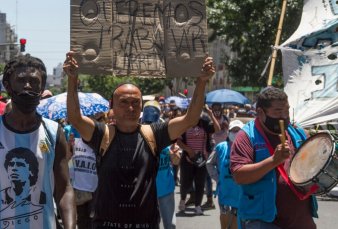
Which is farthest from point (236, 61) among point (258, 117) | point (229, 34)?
point (258, 117)

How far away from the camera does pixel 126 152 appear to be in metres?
4.66

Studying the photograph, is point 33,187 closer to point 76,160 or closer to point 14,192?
point 14,192

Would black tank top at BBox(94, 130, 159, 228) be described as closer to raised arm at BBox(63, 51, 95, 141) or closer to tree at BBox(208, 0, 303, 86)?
raised arm at BBox(63, 51, 95, 141)

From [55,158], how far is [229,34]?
23.8 meters

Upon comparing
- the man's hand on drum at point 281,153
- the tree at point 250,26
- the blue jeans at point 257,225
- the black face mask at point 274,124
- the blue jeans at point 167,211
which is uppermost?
the tree at point 250,26

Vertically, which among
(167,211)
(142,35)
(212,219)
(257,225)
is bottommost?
(212,219)

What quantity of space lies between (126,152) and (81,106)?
4180 millimetres

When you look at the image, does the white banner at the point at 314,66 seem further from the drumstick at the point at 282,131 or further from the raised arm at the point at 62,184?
the raised arm at the point at 62,184

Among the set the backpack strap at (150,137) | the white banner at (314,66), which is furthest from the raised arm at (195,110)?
the white banner at (314,66)

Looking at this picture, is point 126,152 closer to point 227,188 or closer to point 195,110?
point 195,110

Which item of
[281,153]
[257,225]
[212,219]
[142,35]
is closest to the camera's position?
[281,153]

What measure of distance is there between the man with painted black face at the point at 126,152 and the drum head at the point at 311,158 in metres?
0.73

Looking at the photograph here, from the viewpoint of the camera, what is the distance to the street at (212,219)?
34.9ft

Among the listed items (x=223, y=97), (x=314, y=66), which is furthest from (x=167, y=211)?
(x=223, y=97)
